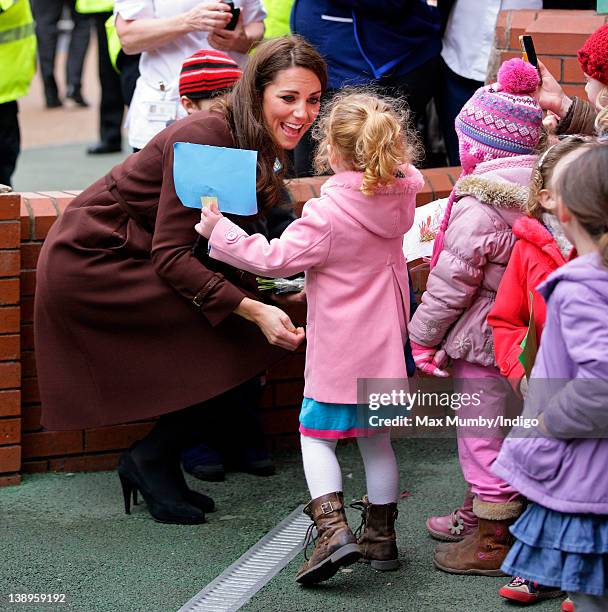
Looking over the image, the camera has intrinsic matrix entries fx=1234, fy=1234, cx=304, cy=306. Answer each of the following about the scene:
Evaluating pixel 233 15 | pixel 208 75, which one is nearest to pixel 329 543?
pixel 208 75

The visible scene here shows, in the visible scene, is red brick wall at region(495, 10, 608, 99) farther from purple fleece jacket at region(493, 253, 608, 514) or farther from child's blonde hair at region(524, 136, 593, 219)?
purple fleece jacket at region(493, 253, 608, 514)

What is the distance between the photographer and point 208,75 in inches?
171

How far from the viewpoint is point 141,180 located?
3932 millimetres

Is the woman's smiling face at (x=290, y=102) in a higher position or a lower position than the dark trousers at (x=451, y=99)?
higher

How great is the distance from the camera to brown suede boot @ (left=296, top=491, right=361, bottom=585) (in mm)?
3379

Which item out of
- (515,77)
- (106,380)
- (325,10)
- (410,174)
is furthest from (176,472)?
(325,10)

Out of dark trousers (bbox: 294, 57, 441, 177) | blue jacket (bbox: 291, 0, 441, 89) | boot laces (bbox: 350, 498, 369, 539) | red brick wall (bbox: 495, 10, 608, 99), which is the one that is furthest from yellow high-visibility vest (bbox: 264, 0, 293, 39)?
boot laces (bbox: 350, 498, 369, 539)

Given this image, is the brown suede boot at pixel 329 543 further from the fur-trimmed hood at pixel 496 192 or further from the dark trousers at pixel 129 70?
the dark trousers at pixel 129 70

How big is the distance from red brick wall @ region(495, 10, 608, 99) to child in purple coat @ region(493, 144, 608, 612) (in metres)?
2.15

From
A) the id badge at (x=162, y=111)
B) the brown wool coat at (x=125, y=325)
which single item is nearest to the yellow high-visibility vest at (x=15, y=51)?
the id badge at (x=162, y=111)

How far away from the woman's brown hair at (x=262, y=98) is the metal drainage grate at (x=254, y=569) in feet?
3.44

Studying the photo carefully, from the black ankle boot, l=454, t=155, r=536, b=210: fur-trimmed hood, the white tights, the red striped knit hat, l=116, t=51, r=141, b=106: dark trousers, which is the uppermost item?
the red striped knit hat

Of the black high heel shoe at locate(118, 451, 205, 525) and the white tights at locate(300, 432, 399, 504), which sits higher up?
the white tights at locate(300, 432, 399, 504)

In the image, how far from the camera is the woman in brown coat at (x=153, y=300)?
381cm
